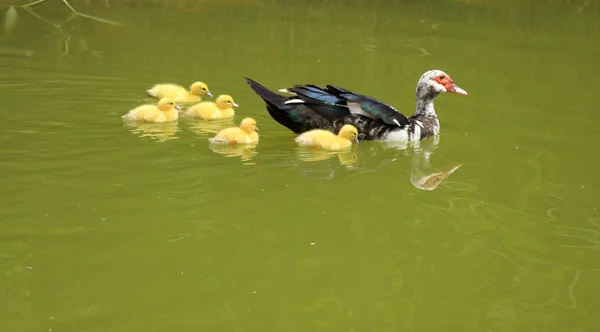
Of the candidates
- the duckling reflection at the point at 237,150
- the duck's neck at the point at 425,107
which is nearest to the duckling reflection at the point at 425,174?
the duck's neck at the point at 425,107

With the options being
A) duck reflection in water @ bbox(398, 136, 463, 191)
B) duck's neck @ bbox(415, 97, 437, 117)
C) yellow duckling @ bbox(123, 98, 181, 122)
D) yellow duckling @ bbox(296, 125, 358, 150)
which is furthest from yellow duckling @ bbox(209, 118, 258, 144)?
duck's neck @ bbox(415, 97, 437, 117)

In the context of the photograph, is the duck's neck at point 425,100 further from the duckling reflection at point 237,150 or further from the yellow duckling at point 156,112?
the yellow duckling at point 156,112

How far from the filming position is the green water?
4.54 m

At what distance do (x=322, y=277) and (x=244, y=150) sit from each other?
226 cm

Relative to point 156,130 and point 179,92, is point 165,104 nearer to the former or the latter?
point 156,130

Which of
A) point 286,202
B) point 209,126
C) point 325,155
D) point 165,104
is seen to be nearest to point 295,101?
point 325,155

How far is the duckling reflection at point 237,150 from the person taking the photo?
22.2 ft

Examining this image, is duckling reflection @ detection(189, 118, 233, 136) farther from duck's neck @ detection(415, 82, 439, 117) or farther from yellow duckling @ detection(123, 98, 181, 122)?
duck's neck @ detection(415, 82, 439, 117)

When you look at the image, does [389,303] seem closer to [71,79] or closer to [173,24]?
[71,79]

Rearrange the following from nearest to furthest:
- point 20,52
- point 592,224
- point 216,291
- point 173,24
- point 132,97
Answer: point 216,291
point 592,224
point 132,97
point 20,52
point 173,24

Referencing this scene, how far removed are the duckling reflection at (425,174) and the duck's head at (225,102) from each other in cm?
158

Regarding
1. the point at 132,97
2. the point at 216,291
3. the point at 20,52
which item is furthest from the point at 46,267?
the point at 20,52

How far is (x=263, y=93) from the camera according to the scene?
744 centimetres

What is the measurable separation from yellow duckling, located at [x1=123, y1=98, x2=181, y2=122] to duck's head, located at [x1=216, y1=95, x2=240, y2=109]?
37 cm
